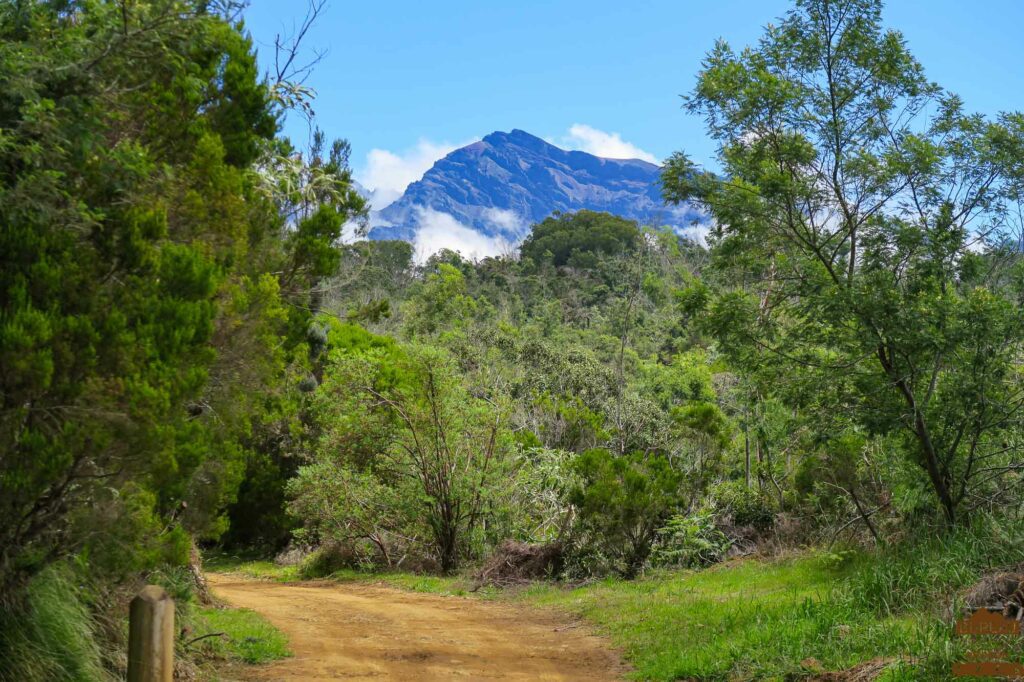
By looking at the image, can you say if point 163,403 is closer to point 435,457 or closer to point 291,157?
point 291,157

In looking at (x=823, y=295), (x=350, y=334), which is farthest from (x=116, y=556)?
(x=350, y=334)

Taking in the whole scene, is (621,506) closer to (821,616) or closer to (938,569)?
(821,616)

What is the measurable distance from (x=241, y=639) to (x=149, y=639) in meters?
5.43

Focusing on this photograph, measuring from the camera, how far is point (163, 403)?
5035mm

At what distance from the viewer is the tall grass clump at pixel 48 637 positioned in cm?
518

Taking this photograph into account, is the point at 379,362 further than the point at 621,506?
Yes

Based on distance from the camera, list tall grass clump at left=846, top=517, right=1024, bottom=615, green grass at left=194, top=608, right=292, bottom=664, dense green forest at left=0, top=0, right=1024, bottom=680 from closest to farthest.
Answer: dense green forest at left=0, top=0, right=1024, bottom=680
tall grass clump at left=846, top=517, right=1024, bottom=615
green grass at left=194, top=608, right=292, bottom=664

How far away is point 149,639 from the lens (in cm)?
349

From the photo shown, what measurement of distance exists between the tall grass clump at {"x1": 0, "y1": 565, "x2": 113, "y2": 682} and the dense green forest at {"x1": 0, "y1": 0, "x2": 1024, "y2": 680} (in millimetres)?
19

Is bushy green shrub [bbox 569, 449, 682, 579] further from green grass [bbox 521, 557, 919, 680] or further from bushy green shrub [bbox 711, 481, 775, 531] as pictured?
green grass [bbox 521, 557, 919, 680]

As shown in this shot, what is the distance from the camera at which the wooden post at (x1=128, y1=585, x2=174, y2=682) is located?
345 cm

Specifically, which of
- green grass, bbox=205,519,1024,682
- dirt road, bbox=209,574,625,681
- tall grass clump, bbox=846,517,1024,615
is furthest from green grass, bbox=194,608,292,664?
tall grass clump, bbox=846,517,1024,615

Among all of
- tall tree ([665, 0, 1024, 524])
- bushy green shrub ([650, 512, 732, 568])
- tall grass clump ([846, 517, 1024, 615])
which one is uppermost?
tall tree ([665, 0, 1024, 524])

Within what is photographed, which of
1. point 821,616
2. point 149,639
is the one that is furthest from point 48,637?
point 821,616
